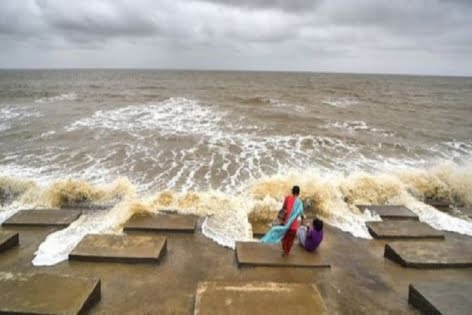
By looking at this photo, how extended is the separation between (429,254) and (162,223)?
15.0 ft

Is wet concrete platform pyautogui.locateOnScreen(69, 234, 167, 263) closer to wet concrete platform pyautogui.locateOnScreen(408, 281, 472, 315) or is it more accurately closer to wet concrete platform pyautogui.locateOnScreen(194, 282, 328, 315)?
wet concrete platform pyautogui.locateOnScreen(194, 282, 328, 315)

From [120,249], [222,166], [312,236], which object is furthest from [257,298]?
[222,166]

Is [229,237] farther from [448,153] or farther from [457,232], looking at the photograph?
[448,153]

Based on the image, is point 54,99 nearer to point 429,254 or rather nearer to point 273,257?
point 273,257

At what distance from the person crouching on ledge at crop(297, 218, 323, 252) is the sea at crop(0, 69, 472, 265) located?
122cm

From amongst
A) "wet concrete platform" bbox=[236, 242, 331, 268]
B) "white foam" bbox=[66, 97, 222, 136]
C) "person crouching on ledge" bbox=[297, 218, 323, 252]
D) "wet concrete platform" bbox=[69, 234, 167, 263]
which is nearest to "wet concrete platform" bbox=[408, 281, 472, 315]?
"wet concrete platform" bbox=[236, 242, 331, 268]

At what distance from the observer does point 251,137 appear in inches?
659

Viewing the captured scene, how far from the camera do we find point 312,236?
5305 millimetres

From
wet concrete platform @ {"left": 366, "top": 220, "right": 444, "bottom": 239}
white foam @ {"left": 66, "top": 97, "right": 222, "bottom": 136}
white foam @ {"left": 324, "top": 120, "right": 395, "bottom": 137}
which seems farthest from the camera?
white foam @ {"left": 324, "top": 120, "right": 395, "bottom": 137}

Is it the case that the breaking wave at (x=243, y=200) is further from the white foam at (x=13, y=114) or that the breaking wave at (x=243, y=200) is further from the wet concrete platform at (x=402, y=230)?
the white foam at (x=13, y=114)

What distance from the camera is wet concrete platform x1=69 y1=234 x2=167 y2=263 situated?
496 cm

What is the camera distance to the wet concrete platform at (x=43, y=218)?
632 centimetres

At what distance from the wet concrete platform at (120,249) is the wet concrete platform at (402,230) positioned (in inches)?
153

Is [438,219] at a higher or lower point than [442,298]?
lower
